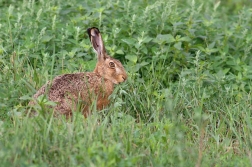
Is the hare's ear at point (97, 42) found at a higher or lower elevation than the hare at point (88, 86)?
higher

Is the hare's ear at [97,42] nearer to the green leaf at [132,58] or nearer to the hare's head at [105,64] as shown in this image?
the hare's head at [105,64]

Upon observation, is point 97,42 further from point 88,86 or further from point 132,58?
point 88,86

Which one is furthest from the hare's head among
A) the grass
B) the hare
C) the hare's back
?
the hare's back

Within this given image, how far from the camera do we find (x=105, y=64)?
23.6 feet

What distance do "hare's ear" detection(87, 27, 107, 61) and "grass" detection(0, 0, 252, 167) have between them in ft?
1.11

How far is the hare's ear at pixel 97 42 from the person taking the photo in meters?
7.12

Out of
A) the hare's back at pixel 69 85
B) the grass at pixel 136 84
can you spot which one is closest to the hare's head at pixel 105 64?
the grass at pixel 136 84

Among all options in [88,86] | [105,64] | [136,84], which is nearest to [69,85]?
[88,86]

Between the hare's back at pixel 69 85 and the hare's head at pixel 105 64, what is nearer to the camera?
the hare's back at pixel 69 85

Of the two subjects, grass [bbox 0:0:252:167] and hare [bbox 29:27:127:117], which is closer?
grass [bbox 0:0:252:167]

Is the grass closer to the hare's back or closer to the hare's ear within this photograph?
the hare's back

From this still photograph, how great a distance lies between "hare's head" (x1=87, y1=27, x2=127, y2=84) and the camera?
7.10 metres

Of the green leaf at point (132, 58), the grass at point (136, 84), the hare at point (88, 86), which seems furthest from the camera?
the green leaf at point (132, 58)

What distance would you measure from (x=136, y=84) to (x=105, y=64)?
41cm
